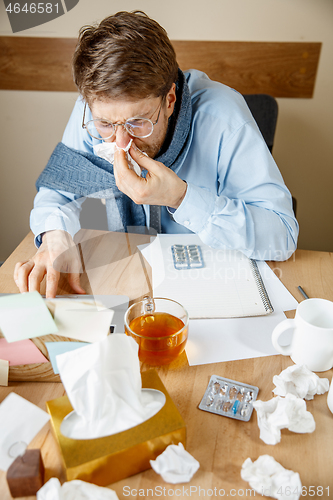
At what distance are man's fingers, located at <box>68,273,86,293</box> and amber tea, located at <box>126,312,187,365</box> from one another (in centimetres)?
23

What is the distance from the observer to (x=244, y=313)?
867 mm

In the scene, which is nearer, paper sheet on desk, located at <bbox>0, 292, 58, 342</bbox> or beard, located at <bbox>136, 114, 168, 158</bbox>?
paper sheet on desk, located at <bbox>0, 292, 58, 342</bbox>

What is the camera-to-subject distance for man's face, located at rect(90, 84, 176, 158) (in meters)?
A: 1.00

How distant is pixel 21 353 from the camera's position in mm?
661

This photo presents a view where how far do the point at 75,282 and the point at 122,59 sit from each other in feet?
1.89

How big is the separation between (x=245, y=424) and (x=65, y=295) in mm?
508

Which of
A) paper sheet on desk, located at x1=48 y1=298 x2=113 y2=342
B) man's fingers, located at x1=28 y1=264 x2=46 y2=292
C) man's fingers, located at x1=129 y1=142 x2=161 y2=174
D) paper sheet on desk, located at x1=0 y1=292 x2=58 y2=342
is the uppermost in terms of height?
man's fingers, located at x1=129 y1=142 x2=161 y2=174

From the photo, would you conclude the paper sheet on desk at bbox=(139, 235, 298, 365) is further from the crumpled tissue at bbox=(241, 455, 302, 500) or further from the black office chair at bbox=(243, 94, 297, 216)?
the black office chair at bbox=(243, 94, 297, 216)

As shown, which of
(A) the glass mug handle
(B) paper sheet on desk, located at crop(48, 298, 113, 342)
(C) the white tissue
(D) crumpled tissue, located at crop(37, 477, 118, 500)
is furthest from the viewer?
(C) the white tissue

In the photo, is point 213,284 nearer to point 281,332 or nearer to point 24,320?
point 281,332

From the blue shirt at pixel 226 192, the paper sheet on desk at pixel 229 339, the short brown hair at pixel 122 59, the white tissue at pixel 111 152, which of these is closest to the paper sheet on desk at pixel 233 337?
the paper sheet on desk at pixel 229 339

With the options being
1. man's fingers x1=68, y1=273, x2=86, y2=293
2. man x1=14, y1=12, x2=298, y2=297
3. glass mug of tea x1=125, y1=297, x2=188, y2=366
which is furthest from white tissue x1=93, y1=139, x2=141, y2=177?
glass mug of tea x1=125, y1=297, x2=188, y2=366

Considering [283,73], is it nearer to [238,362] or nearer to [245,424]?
[238,362]

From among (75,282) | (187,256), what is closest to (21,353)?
(75,282)
